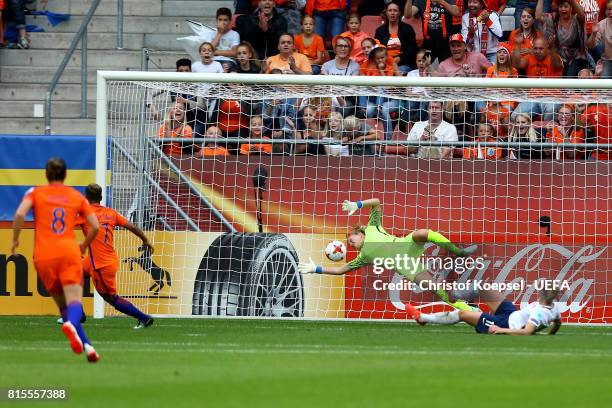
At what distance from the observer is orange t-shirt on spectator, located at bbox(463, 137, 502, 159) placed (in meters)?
18.3

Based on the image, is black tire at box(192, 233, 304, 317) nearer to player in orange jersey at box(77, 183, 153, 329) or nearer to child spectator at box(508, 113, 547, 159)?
player in orange jersey at box(77, 183, 153, 329)

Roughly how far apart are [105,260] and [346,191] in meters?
4.28

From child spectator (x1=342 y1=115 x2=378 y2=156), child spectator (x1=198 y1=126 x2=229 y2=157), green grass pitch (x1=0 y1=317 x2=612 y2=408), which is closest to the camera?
green grass pitch (x1=0 y1=317 x2=612 y2=408)

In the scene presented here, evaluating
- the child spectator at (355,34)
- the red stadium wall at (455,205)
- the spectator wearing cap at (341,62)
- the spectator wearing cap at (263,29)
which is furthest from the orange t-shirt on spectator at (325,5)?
the red stadium wall at (455,205)

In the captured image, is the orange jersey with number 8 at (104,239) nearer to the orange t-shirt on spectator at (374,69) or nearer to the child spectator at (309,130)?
the child spectator at (309,130)

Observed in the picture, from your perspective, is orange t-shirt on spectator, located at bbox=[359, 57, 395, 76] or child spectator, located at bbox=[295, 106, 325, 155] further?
orange t-shirt on spectator, located at bbox=[359, 57, 395, 76]

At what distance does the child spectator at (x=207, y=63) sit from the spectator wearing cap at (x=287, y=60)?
0.77 metres

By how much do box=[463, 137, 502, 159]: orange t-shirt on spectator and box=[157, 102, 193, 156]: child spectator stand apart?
406 cm

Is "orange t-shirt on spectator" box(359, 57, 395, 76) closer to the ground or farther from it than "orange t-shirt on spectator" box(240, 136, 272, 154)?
farther from it

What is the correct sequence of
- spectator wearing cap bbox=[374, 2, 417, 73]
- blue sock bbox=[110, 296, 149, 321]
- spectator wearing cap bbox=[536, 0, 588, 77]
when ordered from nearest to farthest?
blue sock bbox=[110, 296, 149, 321] → spectator wearing cap bbox=[536, 0, 588, 77] → spectator wearing cap bbox=[374, 2, 417, 73]

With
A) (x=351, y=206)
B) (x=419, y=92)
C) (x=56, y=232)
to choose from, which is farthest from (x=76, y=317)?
(x=419, y=92)

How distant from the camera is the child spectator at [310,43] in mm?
20469

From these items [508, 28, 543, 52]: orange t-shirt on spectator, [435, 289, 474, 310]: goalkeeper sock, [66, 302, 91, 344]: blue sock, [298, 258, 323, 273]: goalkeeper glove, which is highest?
[508, 28, 543, 52]: orange t-shirt on spectator

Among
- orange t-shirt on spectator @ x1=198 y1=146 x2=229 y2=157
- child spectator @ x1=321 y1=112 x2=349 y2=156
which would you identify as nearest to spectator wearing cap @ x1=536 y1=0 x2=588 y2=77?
child spectator @ x1=321 y1=112 x2=349 y2=156
